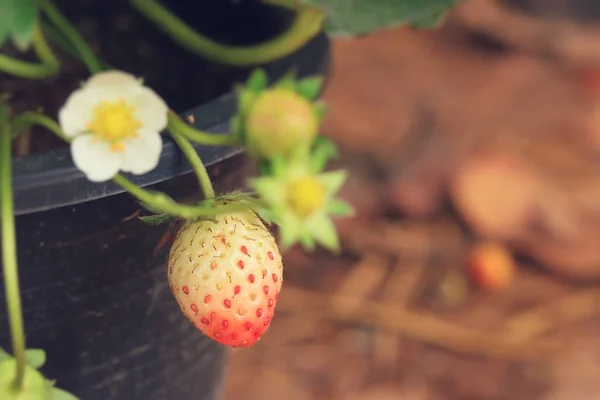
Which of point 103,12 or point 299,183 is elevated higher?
point 299,183

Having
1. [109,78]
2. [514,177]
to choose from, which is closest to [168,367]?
[109,78]

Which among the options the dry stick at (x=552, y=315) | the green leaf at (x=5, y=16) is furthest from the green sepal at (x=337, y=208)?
the dry stick at (x=552, y=315)

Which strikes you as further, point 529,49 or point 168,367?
point 529,49

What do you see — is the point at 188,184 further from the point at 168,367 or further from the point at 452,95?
the point at 452,95

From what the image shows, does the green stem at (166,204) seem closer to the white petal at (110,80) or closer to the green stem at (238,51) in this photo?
the white petal at (110,80)

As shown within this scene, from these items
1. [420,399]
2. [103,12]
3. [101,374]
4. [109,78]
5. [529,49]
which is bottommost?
[420,399]

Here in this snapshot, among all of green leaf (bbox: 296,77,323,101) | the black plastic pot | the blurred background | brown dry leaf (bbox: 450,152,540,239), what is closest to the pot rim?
the black plastic pot

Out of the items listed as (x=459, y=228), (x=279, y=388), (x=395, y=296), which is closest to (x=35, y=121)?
(x=279, y=388)

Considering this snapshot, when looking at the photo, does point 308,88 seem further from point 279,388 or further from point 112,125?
point 279,388
